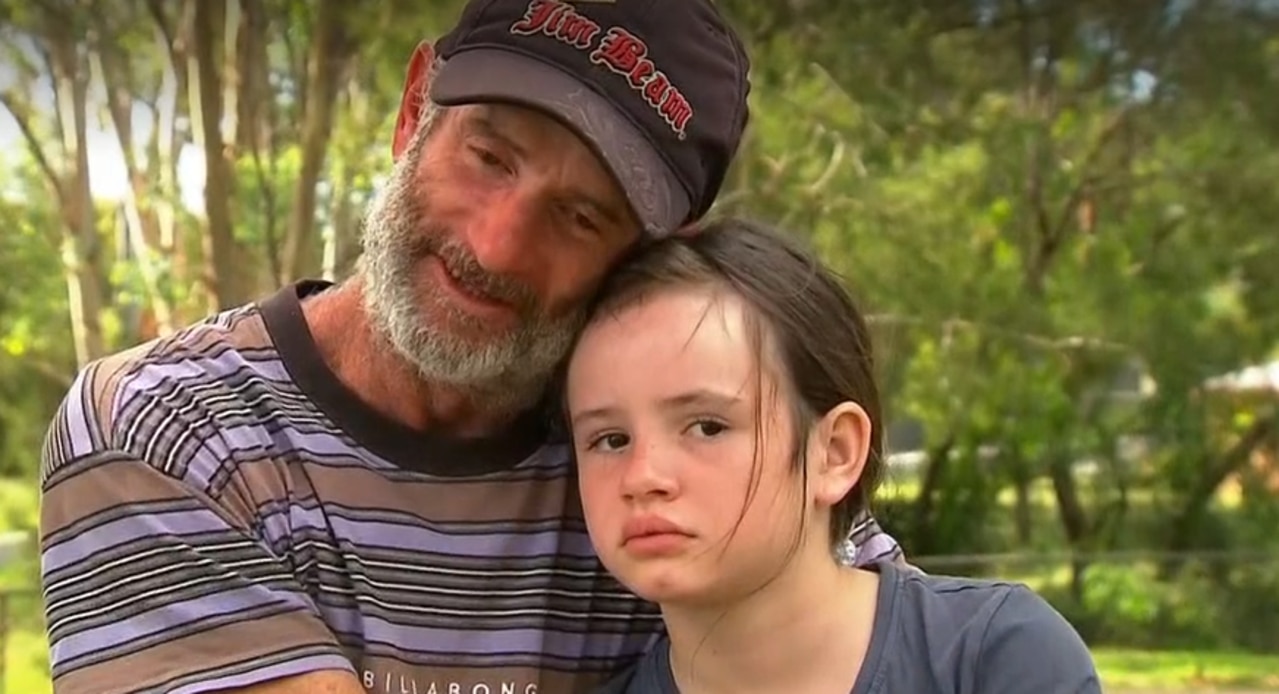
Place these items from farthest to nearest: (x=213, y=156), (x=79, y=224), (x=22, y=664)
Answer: (x=79, y=224) → (x=213, y=156) → (x=22, y=664)

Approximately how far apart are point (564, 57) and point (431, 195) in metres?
0.17

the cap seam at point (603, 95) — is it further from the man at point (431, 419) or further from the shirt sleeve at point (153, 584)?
the shirt sleeve at point (153, 584)

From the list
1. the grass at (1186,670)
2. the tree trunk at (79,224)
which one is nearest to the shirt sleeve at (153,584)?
the grass at (1186,670)

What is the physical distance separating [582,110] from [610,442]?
287mm

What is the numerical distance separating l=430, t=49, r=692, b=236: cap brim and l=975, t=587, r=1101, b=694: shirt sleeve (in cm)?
43

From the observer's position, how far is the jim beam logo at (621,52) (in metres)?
1.44

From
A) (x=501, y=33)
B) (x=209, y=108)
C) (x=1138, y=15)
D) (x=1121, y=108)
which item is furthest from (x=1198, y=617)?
(x=501, y=33)

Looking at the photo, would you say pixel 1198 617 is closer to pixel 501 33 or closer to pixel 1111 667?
pixel 1111 667

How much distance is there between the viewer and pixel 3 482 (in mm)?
9680

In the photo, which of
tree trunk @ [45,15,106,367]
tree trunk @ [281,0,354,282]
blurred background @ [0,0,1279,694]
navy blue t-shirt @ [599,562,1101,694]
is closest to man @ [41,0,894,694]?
navy blue t-shirt @ [599,562,1101,694]

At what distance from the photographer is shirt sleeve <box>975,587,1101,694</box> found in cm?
128

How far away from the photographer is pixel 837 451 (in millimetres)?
1385

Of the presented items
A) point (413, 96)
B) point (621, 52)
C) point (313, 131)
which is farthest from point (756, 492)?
point (313, 131)

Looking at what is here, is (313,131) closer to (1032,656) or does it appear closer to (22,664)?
(22,664)
